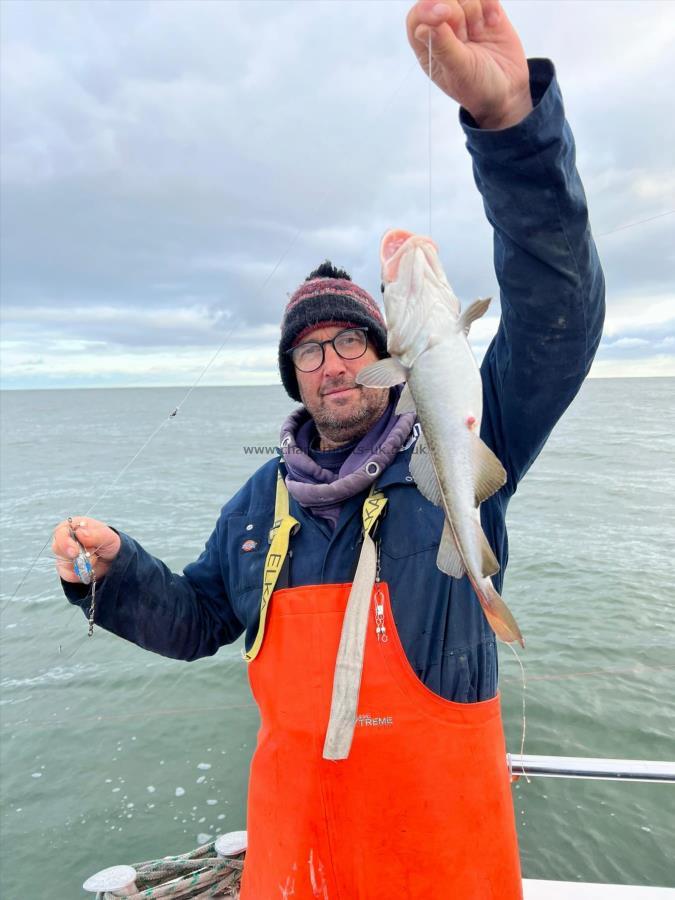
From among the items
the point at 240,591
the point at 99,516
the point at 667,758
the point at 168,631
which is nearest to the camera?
the point at 240,591

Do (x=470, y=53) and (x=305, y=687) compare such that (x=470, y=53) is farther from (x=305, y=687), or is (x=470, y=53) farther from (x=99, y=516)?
(x=99, y=516)

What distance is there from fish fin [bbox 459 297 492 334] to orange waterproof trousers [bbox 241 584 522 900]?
1044 mm

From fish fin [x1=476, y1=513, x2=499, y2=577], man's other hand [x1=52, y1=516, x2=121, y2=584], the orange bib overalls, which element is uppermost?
man's other hand [x1=52, y1=516, x2=121, y2=584]

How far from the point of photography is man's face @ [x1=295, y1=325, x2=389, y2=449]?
2.79m

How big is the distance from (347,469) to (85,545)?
118 centimetres

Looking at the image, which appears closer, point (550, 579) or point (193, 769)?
point (193, 769)

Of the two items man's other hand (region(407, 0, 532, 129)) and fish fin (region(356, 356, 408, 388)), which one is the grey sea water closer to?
fish fin (region(356, 356, 408, 388))

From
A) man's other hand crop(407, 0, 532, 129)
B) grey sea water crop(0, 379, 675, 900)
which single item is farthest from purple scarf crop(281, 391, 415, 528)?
grey sea water crop(0, 379, 675, 900)

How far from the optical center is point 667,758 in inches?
232

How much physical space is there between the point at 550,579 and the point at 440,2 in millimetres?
10161

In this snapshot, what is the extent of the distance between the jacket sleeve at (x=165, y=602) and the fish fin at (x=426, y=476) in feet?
3.74

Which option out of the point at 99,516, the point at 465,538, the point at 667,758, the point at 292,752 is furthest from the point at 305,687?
the point at 99,516

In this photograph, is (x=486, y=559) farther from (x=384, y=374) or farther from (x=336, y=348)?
(x=336, y=348)

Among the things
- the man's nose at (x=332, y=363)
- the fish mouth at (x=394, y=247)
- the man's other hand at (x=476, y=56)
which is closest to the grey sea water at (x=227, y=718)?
the man's nose at (x=332, y=363)
